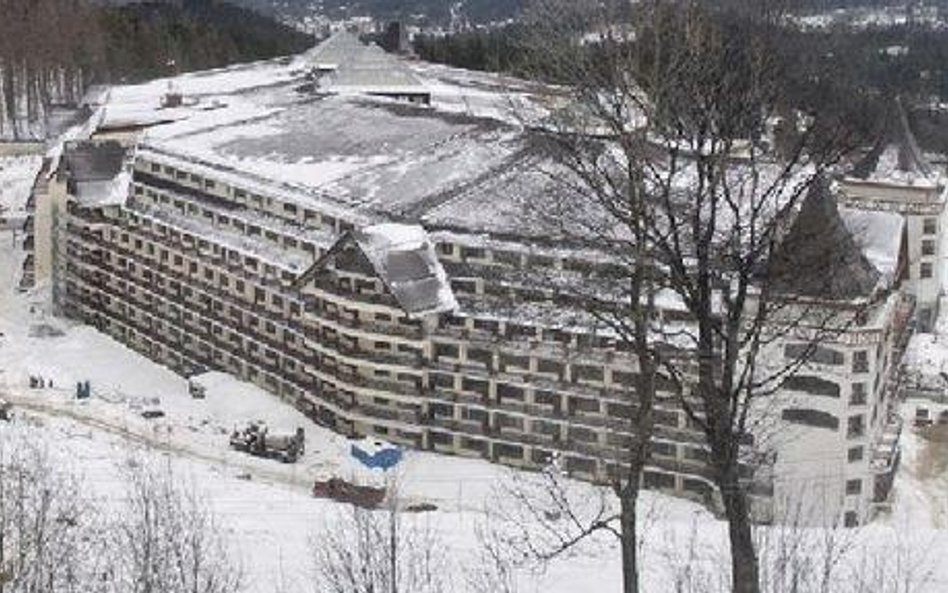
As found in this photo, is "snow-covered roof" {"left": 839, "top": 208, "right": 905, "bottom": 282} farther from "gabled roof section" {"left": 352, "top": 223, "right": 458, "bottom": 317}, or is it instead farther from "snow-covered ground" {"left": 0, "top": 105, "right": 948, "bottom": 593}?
"gabled roof section" {"left": 352, "top": 223, "right": 458, "bottom": 317}

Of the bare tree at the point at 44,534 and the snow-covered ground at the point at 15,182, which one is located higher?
the bare tree at the point at 44,534

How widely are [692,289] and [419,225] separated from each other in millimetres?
30801

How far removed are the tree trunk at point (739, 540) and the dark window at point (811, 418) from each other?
24.2m

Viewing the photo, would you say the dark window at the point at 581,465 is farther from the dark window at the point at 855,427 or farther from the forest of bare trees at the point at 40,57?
the forest of bare trees at the point at 40,57

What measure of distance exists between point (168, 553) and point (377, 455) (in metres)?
24.4

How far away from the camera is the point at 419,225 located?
4878 centimetres

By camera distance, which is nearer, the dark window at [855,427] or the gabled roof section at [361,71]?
the dark window at [855,427]

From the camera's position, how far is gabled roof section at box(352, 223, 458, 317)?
153ft

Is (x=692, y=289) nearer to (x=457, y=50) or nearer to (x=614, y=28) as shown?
(x=614, y=28)

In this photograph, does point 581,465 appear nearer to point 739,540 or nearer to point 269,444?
point 269,444

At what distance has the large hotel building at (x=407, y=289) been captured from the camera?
42969 mm

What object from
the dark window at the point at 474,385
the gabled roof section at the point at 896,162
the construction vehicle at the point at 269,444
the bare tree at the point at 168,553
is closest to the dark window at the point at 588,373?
the dark window at the point at 474,385

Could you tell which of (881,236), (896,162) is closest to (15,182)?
(896,162)

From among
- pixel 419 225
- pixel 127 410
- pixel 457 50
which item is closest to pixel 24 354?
pixel 127 410
